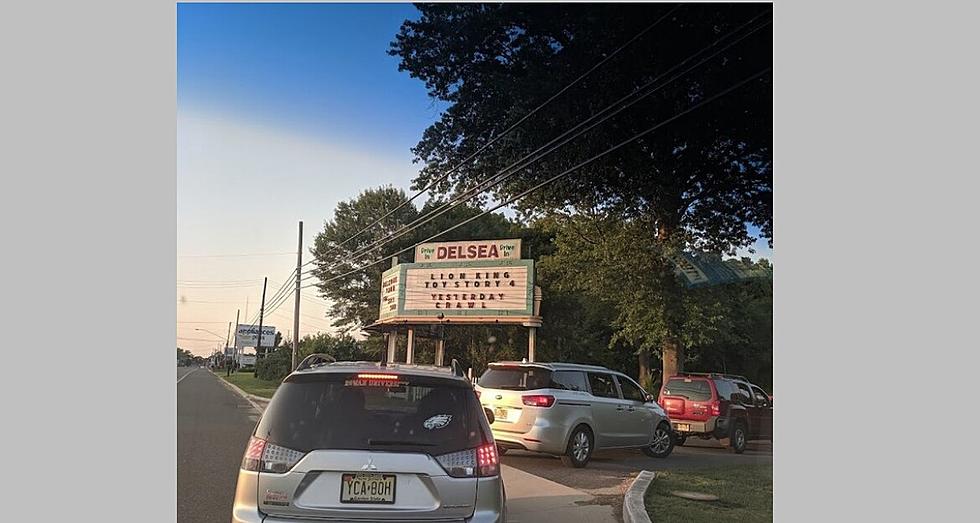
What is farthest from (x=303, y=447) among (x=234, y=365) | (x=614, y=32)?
(x=234, y=365)

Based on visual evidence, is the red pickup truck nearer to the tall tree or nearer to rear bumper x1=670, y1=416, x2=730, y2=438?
rear bumper x1=670, y1=416, x2=730, y2=438

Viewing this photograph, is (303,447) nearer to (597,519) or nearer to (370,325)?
(597,519)

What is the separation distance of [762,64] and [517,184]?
9.62 feet

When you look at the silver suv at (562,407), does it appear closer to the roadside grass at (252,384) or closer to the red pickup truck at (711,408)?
the red pickup truck at (711,408)

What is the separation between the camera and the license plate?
406 centimetres

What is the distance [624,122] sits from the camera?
334 inches

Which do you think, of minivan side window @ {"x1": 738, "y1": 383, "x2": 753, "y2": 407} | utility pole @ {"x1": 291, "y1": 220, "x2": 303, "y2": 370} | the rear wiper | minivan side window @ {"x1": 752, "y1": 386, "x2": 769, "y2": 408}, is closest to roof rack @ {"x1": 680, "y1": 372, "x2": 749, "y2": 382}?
minivan side window @ {"x1": 752, "y1": 386, "x2": 769, "y2": 408}

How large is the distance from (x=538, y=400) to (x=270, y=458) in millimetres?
5928

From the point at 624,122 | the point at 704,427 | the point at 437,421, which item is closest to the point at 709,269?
the point at 624,122

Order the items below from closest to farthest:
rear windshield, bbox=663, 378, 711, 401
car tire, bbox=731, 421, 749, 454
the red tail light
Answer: the red tail light → rear windshield, bbox=663, 378, 711, 401 → car tire, bbox=731, 421, 749, 454

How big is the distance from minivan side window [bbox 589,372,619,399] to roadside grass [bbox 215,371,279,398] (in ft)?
13.0

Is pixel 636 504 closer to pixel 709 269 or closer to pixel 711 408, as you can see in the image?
pixel 709 269

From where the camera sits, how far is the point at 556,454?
977 centimetres

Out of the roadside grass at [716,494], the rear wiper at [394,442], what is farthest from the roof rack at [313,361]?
the roadside grass at [716,494]
